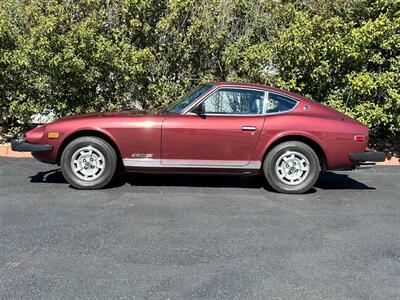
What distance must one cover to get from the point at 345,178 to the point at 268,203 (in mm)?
2258

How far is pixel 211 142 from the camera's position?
20.4ft

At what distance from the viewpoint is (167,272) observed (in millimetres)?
3738

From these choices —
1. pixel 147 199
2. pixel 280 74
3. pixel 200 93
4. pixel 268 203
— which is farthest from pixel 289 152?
pixel 280 74

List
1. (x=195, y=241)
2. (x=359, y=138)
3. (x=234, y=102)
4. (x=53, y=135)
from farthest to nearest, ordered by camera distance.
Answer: (x=234, y=102) < (x=359, y=138) < (x=53, y=135) < (x=195, y=241)

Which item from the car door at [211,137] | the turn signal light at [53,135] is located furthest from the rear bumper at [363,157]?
the turn signal light at [53,135]

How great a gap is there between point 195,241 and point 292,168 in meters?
2.40

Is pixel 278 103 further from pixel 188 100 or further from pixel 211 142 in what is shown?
pixel 188 100

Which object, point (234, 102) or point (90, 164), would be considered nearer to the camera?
point (90, 164)

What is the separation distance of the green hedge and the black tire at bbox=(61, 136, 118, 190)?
→ 247 cm

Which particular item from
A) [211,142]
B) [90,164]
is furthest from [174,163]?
[90,164]

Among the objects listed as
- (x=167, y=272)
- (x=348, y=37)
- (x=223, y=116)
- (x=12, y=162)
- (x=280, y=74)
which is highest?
(x=348, y=37)

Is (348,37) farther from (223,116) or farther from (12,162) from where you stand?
(12,162)

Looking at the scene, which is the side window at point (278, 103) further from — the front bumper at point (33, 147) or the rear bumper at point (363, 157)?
the front bumper at point (33, 147)

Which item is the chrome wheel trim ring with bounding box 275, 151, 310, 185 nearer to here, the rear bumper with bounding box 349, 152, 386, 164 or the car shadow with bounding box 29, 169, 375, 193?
the car shadow with bounding box 29, 169, 375, 193
